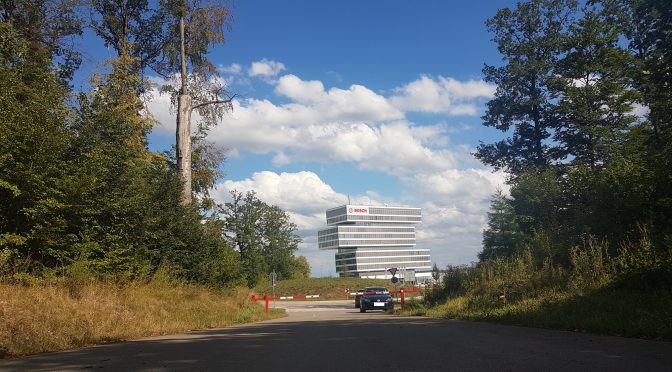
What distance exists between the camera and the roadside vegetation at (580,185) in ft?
44.7

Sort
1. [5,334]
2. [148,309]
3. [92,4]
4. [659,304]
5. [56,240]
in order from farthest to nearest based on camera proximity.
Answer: [92,4], [148,309], [56,240], [659,304], [5,334]

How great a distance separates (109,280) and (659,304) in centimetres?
1558

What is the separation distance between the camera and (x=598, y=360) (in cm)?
760

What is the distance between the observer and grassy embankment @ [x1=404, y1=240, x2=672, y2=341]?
11.2 m

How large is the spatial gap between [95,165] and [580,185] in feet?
81.5

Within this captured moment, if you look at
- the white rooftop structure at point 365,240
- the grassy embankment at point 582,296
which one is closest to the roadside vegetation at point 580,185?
the grassy embankment at point 582,296

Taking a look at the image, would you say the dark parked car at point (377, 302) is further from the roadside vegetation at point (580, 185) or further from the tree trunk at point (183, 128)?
the tree trunk at point (183, 128)

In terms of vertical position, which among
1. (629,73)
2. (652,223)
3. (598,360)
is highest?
(629,73)

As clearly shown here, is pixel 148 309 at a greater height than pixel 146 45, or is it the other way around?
pixel 146 45

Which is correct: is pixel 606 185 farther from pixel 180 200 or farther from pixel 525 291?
pixel 180 200

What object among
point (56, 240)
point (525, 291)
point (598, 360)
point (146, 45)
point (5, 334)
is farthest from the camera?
point (146, 45)

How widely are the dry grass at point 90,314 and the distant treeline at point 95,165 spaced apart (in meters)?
0.89

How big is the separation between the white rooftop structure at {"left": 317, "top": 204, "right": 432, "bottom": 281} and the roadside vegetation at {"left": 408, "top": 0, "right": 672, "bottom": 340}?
111 m

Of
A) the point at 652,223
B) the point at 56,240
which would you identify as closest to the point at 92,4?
the point at 56,240
